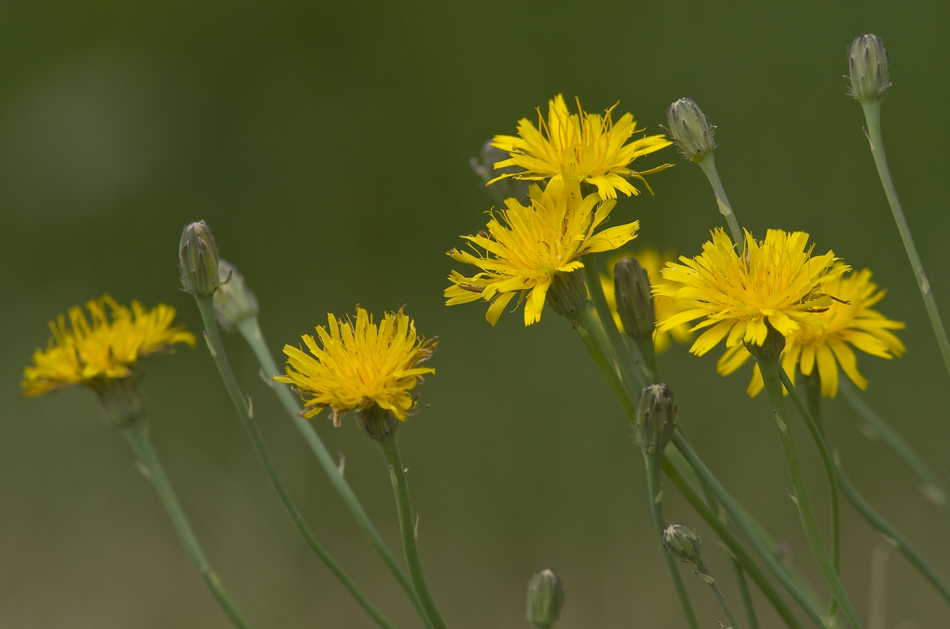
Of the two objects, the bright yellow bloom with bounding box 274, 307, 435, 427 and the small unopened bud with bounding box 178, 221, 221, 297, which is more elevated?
the small unopened bud with bounding box 178, 221, 221, 297

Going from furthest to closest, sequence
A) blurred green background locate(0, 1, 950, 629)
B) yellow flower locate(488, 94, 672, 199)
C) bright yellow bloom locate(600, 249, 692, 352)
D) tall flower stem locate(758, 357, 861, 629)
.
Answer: blurred green background locate(0, 1, 950, 629)
bright yellow bloom locate(600, 249, 692, 352)
yellow flower locate(488, 94, 672, 199)
tall flower stem locate(758, 357, 861, 629)

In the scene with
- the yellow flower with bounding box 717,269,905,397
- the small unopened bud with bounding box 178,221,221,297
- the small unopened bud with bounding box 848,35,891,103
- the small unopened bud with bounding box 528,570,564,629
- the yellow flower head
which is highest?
the small unopened bud with bounding box 178,221,221,297

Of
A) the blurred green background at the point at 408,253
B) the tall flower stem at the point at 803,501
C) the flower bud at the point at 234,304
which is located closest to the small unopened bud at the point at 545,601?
the tall flower stem at the point at 803,501

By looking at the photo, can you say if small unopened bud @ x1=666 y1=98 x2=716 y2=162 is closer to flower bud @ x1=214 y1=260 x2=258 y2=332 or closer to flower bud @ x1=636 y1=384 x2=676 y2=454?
flower bud @ x1=636 y1=384 x2=676 y2=454

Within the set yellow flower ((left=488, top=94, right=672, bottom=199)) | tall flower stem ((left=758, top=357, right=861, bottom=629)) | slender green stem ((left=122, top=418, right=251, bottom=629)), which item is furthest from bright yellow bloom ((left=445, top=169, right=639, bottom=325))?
slender green stem ((left=122, top=418, right=251, bottom=629))

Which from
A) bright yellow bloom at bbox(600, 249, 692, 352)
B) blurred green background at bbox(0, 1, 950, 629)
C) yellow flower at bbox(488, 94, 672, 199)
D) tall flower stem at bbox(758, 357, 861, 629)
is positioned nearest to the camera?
tall flower stem at bbox(758, 357, 861, 629)

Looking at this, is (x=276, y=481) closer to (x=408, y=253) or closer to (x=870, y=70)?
(x=870, y=70)

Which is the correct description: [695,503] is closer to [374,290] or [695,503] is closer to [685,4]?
[374,290]

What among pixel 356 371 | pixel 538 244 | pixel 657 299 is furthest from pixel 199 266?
pixel 657 299

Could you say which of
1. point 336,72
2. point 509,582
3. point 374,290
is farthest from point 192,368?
point 509,582
